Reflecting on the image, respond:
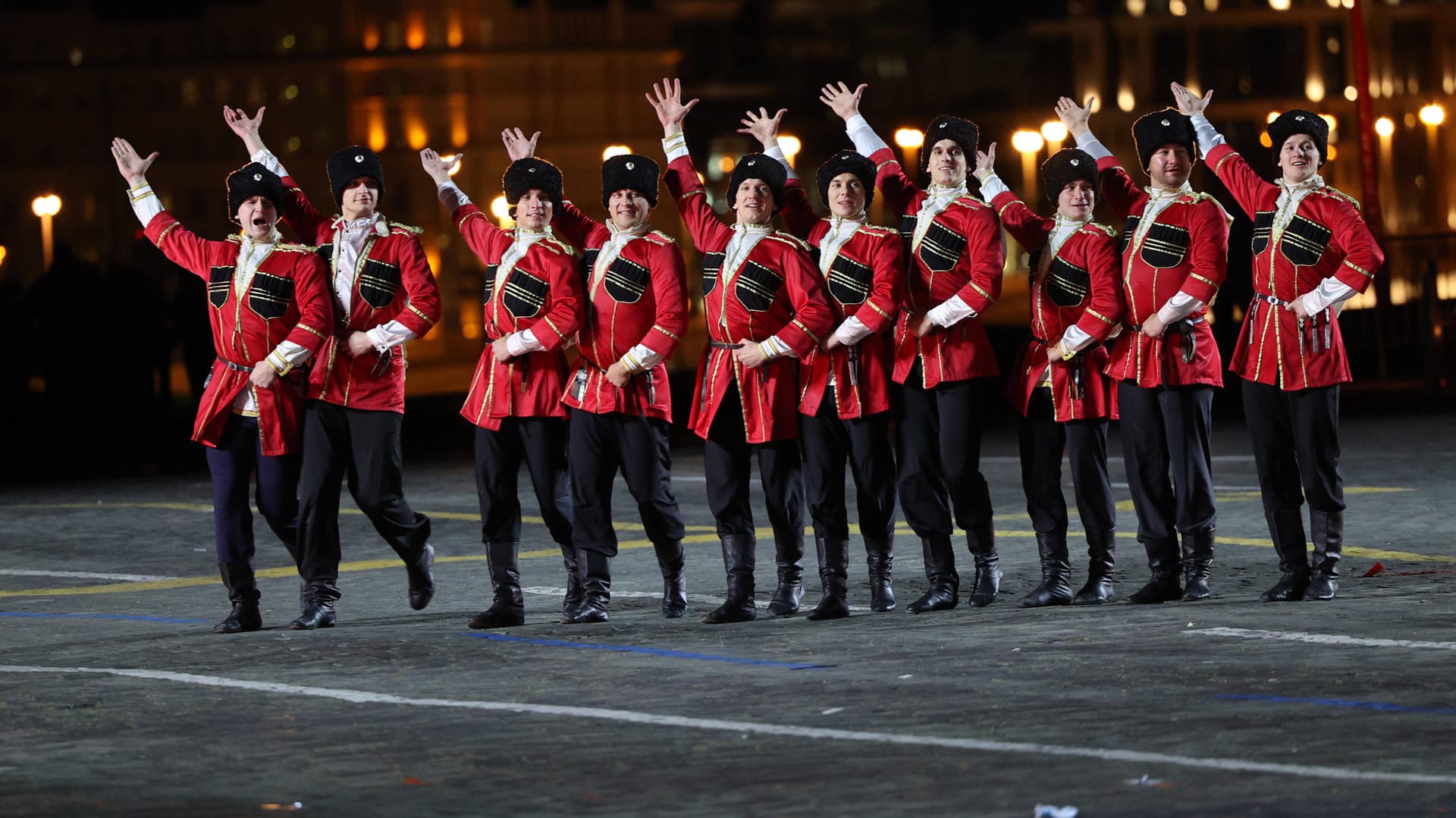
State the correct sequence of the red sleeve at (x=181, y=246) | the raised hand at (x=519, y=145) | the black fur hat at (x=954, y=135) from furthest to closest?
the raised hand at (x=519, y=145) < the red sleeve at (x=181, y=246) < the black fur hat at (x=954, y=135)

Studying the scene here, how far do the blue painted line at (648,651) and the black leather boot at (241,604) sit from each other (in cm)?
96

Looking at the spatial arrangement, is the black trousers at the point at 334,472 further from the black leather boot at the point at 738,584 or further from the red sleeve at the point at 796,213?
the red sleeve at the point at 796,213

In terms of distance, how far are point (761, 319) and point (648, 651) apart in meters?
1.76

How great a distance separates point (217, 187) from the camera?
108125mm

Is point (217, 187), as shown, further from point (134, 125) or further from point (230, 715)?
point (230, 715)

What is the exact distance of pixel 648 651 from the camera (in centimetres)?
1019

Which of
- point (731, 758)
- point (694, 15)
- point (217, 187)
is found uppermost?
point (694, 15)

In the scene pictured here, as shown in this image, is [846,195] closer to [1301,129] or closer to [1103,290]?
[1103,290]

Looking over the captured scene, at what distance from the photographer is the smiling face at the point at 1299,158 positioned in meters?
11.2

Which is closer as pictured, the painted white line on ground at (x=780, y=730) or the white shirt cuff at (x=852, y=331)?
the painted white line on ground at (x=780, y=730)

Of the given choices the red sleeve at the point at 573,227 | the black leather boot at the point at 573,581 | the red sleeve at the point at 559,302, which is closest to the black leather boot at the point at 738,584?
the black leather boot at the point at 573,581

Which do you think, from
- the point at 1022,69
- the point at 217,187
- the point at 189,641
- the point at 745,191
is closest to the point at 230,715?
the point at 189,641

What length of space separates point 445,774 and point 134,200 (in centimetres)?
496

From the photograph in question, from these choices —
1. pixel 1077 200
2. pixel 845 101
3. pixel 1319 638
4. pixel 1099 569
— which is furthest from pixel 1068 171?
pixel 1319 638
